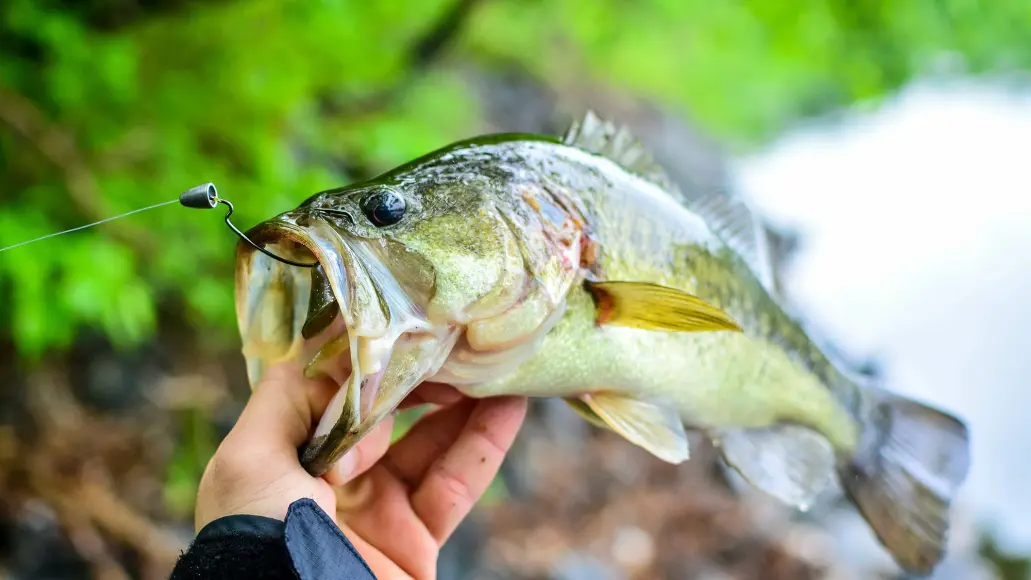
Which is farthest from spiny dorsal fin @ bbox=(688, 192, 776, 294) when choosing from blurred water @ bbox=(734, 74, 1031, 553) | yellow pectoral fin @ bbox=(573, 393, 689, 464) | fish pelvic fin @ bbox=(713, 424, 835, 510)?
blurred water @ bbox=(734, 74, 1031, 553)

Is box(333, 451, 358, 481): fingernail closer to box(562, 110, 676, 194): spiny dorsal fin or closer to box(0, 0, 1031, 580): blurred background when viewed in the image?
box(562, 110, 676, 194): spiny dorsal fin

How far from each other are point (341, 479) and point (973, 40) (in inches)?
167

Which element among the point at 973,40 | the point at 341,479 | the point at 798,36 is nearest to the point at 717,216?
the point at 341,479

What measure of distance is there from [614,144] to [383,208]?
0.65 m

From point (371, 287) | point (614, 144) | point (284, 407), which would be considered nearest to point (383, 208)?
point (371, 287)

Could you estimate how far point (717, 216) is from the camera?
1.82 metres

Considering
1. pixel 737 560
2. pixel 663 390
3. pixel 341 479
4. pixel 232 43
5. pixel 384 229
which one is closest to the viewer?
pixel 384 229

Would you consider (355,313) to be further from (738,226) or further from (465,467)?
(738,226)

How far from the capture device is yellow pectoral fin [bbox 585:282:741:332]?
1.38 meters

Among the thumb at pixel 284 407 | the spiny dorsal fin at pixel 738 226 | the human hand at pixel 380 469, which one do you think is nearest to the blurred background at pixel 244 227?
the spiny dorsal fin at pixel 738 226

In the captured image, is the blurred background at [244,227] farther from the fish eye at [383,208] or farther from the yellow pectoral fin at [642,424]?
the fish eye at [383,208]

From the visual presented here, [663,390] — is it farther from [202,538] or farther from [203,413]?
[203,413]

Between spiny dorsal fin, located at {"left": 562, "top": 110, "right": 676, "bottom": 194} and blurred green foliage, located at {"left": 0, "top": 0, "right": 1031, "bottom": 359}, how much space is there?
150 cm

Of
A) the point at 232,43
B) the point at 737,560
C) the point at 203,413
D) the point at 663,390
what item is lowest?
the point at 737,560
